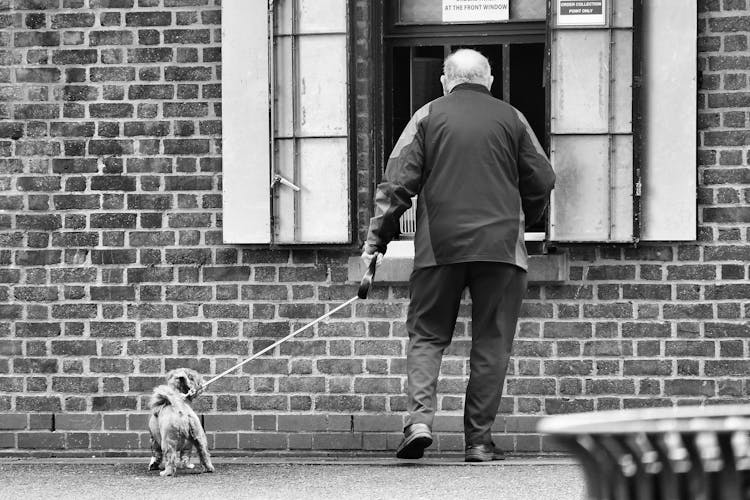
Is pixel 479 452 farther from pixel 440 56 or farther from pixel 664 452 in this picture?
pixel 664 452

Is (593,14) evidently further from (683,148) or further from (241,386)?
(241,386)

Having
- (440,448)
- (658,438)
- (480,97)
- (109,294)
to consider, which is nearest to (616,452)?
(658,438)

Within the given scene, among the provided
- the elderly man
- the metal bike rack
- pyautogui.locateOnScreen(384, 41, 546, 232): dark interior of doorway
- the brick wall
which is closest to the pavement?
the elderly man

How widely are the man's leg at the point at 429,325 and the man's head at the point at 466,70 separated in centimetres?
92

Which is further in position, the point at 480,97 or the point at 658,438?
the point at 480,97

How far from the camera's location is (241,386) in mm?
7535

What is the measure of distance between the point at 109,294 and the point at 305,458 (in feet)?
4.79

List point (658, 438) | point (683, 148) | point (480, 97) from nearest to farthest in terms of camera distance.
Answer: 1. point (658, 438)
2. point (480, 97)
3. point (683, 148)

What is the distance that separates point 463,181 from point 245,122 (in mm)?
1582

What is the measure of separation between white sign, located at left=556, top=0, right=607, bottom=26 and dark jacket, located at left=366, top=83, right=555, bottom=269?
958 mm

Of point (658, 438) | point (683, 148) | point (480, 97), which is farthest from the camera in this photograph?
point (683, 148)

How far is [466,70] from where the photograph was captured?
21.6ft

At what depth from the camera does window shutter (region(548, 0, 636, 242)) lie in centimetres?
724

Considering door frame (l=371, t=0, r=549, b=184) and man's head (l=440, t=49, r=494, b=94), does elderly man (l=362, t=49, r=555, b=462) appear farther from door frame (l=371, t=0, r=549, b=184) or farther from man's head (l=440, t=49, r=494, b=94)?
door frame (l=371, t=0, r=549, b=184)
